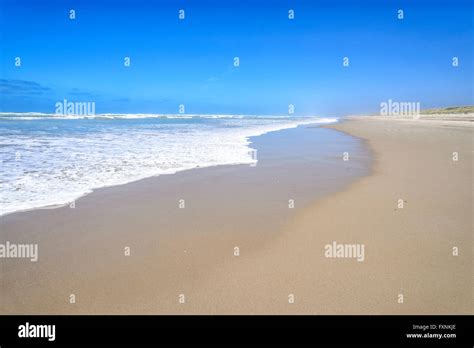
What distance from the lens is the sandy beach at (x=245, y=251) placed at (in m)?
2.82

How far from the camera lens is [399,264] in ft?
11.1

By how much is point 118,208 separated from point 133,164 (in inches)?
148

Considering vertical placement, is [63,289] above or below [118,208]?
below

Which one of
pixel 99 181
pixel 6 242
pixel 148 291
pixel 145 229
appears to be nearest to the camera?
pixel 148 291

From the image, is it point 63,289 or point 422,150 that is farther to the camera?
point 422,150

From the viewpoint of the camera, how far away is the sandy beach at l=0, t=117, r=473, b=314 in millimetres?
2824

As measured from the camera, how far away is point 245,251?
376cm

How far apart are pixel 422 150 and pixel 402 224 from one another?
9.04m
